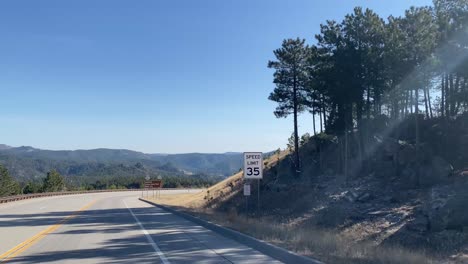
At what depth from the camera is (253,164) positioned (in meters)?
22.3

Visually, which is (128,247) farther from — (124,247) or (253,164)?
(253,164)

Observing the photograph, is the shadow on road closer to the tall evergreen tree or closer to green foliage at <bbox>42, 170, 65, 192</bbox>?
the tall evergreen tree

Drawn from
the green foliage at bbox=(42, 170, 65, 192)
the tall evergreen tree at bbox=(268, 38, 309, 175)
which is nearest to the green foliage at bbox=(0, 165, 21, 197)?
the green foliage at bbox=(42, 170, 65, 192)

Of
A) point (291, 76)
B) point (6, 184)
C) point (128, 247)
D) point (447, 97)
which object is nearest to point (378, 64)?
point (447, 97)

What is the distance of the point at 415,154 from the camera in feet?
111

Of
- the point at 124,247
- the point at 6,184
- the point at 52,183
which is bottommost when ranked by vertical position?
the point at 124,247

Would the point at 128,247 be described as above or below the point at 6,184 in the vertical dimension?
below

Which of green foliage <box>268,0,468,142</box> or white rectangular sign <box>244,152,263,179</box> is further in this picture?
green foliage <box>268,0,468,142</box>

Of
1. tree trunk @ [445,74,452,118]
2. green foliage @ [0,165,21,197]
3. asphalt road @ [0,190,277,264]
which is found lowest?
asphalt road @ [0,190,277,264]

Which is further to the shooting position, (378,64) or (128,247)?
(378,64)

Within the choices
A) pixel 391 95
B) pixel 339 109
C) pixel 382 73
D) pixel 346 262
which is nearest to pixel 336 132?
Answer: pixel 339 109

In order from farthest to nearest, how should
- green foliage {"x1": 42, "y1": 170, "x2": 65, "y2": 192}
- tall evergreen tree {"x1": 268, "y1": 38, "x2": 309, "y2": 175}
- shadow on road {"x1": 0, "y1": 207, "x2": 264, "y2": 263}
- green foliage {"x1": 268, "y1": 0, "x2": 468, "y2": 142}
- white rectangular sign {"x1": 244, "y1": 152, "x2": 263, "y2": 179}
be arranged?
1. green foliage {"x1": 42, "y1": 170, "x2": 65, "y2": 192}
2. tall evergreen tree {"x1": 268, "y1": 38, "x2": 309, "y2": 175}
3. green foliage {"x1": 268, "y1": 0, "x2": 468, "y2": 142}
4. white rectangular sign {"x1": 244, "y1": 152, "x2": 263, "y2": 179}
5. shadow on road {"x1": 0, "y1": 207, "x2": 264, "y2": 263}

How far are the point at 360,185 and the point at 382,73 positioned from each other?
26.1 ft

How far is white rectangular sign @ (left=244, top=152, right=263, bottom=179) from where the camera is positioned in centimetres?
2212
